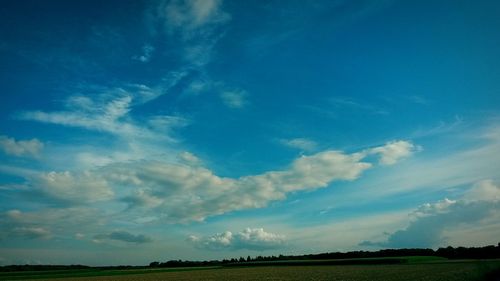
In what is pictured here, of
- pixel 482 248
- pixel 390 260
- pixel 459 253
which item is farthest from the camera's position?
pixel 459 253

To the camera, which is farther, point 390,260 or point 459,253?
point 459,253

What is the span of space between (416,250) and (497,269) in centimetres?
17212

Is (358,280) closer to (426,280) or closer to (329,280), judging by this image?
(329,280)

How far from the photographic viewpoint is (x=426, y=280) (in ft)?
143

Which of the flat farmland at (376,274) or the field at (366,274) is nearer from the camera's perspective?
the flat farmland at (376,274)

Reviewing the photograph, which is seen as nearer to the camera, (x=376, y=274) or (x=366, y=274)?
(x=376, y=274)

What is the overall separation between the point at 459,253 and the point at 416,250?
36.5m

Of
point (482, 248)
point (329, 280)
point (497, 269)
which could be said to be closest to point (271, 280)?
point (329, 280)

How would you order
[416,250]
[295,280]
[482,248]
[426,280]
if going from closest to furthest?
[426,280], [295,280], [482,248], [416,250]

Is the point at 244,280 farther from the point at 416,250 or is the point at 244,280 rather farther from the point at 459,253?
the point at 416,250

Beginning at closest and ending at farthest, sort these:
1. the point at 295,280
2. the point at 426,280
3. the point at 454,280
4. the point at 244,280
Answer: the point at 454,280 → the point at 426,280 → the point at 295,280 → the point at 244,280

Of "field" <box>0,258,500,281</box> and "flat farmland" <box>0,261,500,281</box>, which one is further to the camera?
"field" <box>0,258,500,281</box>

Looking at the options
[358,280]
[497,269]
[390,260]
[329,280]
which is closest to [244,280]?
[329,280]

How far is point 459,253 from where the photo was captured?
536 ft
